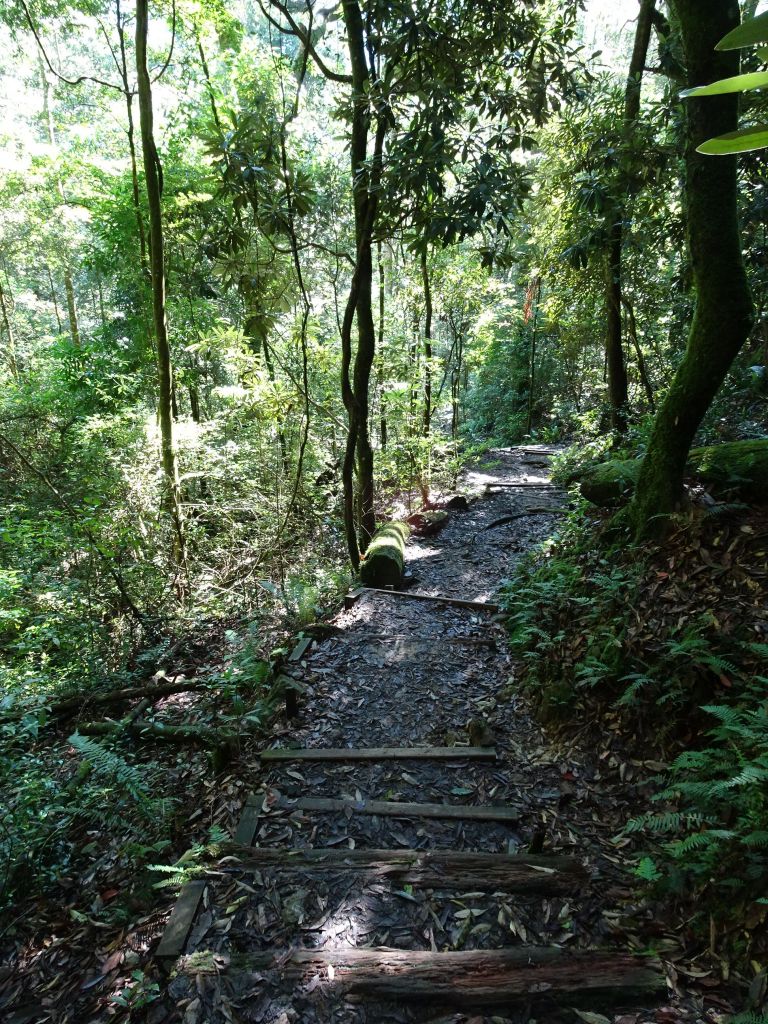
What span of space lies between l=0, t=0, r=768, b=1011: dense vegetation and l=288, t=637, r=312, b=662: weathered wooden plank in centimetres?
25

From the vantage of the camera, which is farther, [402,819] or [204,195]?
[204,195]

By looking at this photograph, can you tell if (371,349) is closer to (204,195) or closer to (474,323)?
(204,195)

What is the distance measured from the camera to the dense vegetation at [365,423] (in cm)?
325

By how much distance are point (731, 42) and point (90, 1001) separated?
11.3ft

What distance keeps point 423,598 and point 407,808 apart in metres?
3.40

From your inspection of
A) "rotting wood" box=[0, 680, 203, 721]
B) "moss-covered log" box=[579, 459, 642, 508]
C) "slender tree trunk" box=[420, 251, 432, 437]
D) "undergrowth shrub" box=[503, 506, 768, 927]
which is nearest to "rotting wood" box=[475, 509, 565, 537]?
"slender tree trunk" box=[420, 251, 432, 437]

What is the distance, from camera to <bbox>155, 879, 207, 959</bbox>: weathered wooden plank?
2.26 meters

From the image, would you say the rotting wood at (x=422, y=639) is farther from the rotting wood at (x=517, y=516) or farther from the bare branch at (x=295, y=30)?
the bare branch at (x=295, y=30)

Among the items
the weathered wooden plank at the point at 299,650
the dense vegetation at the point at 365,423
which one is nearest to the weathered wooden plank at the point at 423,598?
the dense vegetation at the point at 365,423

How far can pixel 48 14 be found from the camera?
23.0ft

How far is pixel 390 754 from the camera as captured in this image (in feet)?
11.6

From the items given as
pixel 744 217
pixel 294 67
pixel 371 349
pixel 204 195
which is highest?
pixel 294 67

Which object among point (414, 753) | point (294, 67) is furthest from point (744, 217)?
point (414, 753)

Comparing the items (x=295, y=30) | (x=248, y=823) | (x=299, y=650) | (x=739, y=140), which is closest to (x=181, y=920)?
(x=248, y=823)
